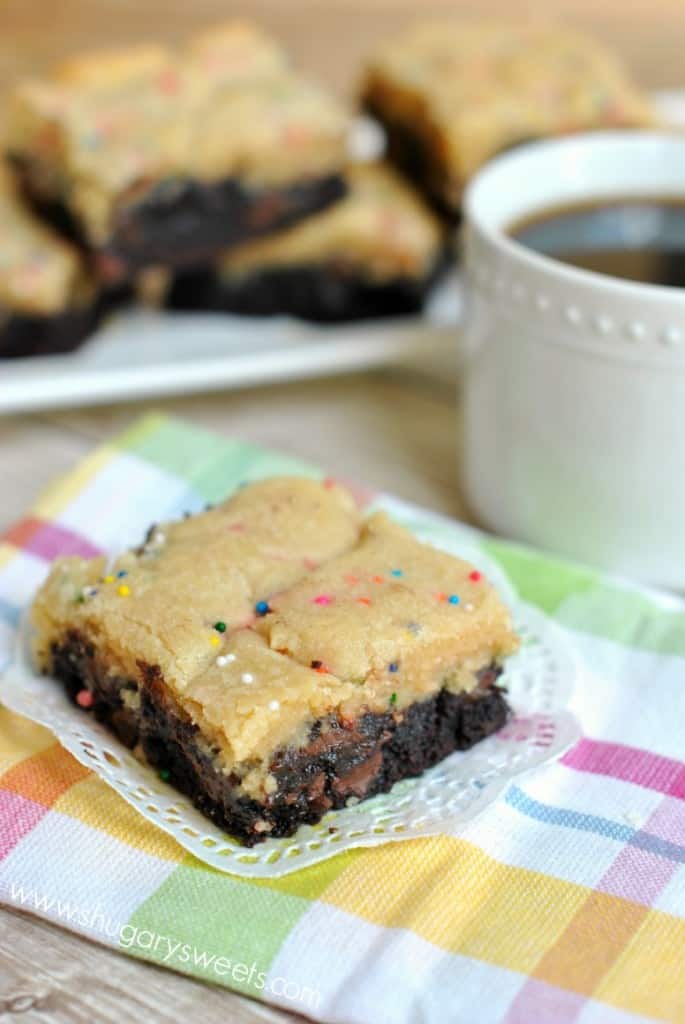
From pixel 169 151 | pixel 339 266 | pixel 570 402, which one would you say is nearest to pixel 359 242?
pixel 339 266

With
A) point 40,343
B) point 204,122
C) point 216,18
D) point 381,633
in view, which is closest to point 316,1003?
point 381,633

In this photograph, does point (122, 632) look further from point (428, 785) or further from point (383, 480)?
point (383, 480)

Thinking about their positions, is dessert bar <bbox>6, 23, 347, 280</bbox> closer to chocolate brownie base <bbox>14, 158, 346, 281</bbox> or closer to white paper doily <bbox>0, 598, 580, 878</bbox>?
chocolate brownie base <bbox>14, 158, 346, 281</bbox>

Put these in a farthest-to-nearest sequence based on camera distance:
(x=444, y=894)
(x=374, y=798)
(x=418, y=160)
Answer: (x=418, y=160), (x=374, y=798), (x=444, y=894)

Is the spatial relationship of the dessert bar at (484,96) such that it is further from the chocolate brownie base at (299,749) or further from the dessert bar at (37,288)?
the chocolate brownie base at (299,749)

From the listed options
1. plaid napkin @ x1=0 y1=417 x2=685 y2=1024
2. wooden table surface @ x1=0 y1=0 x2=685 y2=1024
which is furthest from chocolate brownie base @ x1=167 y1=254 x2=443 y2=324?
plaid napkin @ x1=0 y1=417 x2=685 y2=1024

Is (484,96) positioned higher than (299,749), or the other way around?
(484,96)

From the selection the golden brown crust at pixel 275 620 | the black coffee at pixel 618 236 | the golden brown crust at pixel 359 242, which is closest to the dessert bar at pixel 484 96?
the golden brown crust at pixel 359 242

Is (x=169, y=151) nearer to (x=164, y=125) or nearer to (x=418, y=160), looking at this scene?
(x=164, y=125)
